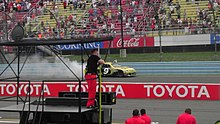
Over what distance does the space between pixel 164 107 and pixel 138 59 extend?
15087 mm

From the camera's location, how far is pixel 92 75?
865 cm

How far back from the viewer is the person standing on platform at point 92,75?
8.50m

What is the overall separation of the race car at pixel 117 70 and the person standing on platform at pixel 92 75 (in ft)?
63.3

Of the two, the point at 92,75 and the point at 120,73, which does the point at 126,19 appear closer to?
the point at 120,73

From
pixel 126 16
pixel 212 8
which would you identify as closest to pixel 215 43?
pixel 212 8

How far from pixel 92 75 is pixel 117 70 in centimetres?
1979

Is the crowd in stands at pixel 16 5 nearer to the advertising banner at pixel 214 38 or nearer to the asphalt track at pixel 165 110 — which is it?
the advertising banner at pixel 214 38

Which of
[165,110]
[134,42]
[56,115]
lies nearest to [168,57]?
[134,42]

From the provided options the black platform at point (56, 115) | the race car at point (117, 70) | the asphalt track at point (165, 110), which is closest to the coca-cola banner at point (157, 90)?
the asphalt track at point (165, 110)

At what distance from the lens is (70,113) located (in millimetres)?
8188

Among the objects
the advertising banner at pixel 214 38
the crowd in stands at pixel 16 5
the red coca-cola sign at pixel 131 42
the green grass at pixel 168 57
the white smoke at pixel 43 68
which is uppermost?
the crowd in stands at pixel 16 5

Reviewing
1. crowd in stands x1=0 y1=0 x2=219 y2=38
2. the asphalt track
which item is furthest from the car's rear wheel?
the asphalt track

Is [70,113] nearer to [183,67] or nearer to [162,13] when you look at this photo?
[183,67]

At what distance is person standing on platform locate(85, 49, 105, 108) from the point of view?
8500mm
